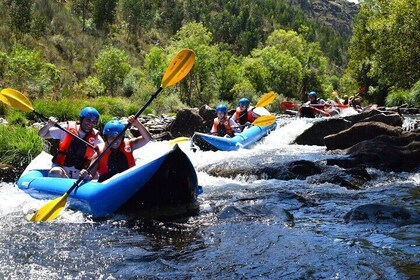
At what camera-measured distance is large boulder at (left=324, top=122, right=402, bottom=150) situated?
28.6 feet

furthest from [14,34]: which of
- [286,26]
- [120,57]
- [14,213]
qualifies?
[286,26]

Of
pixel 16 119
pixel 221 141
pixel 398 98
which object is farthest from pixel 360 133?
pixel 398 98

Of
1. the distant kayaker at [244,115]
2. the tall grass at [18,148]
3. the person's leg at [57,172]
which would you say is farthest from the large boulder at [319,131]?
the person's leg at [57,172]

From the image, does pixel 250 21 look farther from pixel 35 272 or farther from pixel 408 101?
pixel 35 272

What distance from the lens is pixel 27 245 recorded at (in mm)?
3818

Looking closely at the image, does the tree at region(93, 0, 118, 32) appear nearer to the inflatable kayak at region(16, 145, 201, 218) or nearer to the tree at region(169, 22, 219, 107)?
the tree at region(169, 22, 219, 107)

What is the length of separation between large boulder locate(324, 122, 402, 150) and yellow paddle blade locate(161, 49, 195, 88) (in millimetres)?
4322

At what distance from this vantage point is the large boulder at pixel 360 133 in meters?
8.70

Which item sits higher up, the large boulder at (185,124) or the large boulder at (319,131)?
the large boulder at (319,131)

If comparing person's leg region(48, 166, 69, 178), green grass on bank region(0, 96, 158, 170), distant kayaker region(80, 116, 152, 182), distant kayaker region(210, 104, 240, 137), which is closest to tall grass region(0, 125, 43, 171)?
green grass on bank region(0, 96, 158, 170)

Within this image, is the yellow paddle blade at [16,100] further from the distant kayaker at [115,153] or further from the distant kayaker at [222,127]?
the distant kayaker at [222,127]

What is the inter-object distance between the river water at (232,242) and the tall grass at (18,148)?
1.67m

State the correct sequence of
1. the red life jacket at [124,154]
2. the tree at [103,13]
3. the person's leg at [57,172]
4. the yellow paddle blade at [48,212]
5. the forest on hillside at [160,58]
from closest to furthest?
1. the yellow paddle blade at [48,212]
2. the red life jacket at [124,154]
3. the person's leg at [57,172]
4. the forest on hillside at [160,58]
5. the tree at [103,13]

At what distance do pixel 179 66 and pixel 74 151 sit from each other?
1.68 meters
